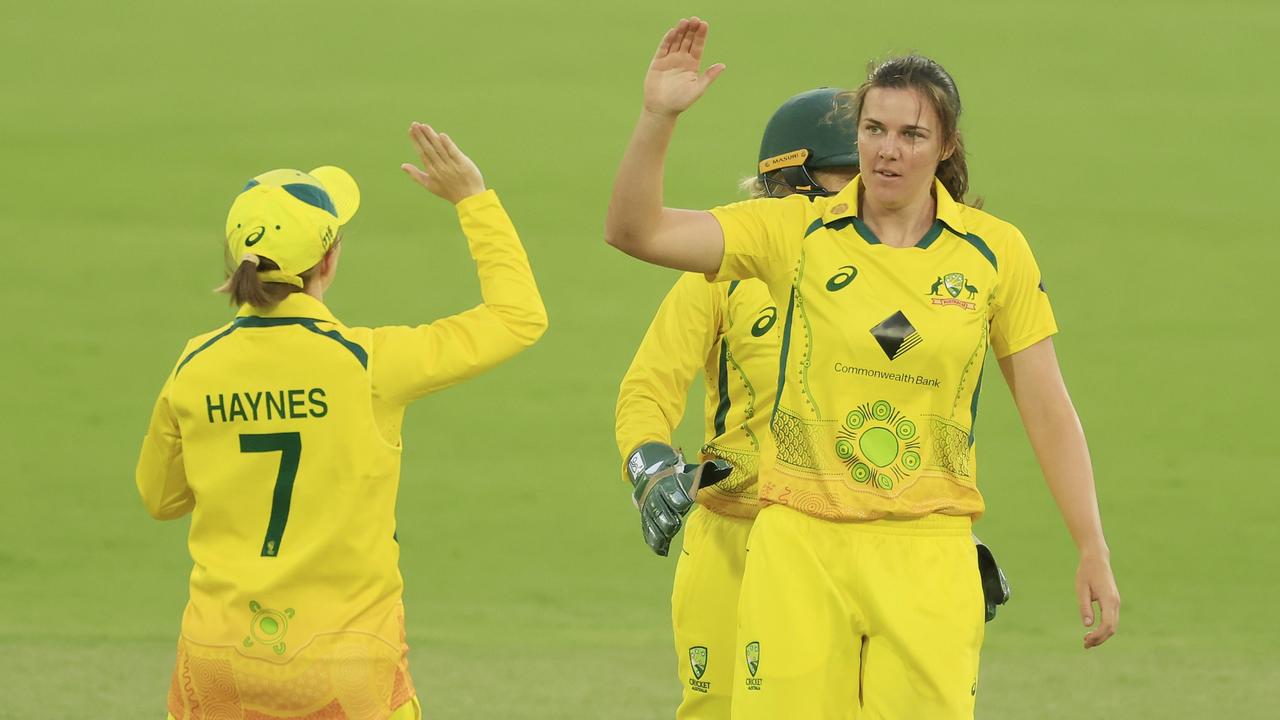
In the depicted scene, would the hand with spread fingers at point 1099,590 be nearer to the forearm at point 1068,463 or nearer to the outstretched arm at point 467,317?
→ the forearm at point 1068,463

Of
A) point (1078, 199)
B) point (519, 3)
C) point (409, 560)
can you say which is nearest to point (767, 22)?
point (519, 3)

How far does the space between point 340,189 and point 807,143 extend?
91cm

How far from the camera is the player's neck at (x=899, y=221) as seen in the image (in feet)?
8.31

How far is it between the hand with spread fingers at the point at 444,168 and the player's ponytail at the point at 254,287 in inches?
10.5

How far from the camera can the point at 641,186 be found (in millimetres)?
2338

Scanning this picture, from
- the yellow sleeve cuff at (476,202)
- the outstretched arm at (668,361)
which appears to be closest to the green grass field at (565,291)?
the outstretched arm at (668,361)

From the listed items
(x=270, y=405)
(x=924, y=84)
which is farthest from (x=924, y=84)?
(x=270, y=405)

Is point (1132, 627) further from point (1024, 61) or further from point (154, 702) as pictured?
point (1024, 61)

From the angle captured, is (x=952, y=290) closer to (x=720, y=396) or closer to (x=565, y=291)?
(x=720, y=396)

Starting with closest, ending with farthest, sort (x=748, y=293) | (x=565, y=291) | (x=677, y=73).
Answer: (x=677, y=73), (x=748, y=293), (x=565, y=291)

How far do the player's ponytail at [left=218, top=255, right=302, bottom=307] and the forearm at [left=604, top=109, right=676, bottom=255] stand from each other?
1.70 ft

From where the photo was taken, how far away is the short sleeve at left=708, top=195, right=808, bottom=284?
8.13ft

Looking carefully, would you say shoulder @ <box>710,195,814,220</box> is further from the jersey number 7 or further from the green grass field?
the green grass field

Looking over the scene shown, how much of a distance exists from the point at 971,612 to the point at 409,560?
4044 mm
